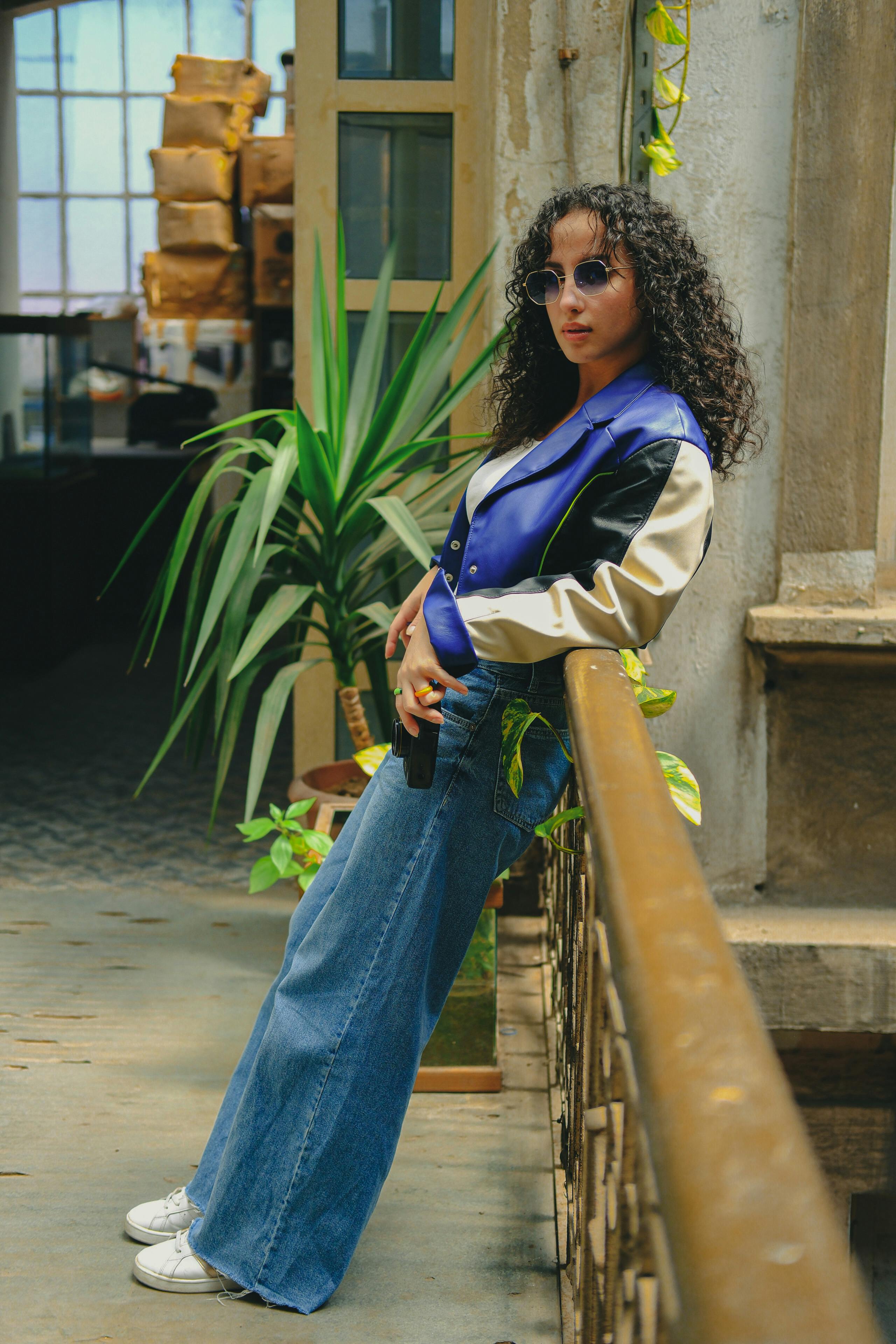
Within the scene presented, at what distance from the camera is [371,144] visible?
127 inches

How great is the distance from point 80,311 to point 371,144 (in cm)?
707


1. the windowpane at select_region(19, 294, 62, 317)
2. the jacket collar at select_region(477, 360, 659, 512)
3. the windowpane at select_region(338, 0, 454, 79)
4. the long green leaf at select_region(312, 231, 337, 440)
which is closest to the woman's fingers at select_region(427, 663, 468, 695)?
the jacket collar at select_region(477, 360, 659, 512)

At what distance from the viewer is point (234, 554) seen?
7.98ft

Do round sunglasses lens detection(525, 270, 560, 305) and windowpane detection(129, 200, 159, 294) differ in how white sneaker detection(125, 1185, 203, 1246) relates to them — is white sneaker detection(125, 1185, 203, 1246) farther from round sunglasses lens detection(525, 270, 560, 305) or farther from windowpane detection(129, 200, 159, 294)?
windowpane detection(129, 200, 159, 294)

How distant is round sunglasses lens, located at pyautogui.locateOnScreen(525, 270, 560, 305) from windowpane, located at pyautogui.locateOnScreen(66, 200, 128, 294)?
9.21 metres

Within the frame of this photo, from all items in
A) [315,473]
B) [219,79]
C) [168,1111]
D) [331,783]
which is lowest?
[168,1111]

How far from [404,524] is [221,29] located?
8579mm

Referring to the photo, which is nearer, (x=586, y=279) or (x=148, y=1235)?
(x=586, y=279)

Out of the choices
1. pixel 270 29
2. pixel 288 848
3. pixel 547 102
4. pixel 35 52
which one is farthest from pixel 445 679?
pixel 35 52

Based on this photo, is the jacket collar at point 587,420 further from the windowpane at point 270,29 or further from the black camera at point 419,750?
the windowpane at point 270,29

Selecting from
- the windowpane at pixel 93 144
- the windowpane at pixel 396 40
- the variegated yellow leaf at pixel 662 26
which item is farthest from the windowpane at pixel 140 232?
the variegated yellow leaf at pixel 662 26

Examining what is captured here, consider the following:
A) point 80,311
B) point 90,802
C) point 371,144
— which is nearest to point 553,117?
point 371,144

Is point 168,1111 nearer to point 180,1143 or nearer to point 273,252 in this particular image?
point 180,1143

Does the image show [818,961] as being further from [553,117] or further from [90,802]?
[90,802]
